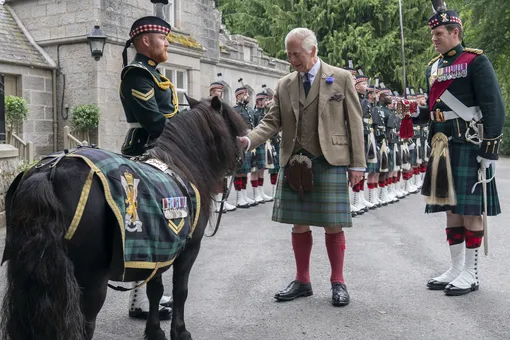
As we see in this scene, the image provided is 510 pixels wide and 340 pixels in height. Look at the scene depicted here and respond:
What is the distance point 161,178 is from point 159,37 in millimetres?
1279

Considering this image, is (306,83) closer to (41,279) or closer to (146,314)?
(146,314)

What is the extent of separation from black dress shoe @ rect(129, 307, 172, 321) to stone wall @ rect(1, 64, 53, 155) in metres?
8.66

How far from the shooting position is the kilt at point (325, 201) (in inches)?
171

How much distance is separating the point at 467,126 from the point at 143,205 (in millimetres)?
2938

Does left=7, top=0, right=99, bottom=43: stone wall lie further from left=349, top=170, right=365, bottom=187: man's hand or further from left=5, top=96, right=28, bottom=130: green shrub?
left=349, top=170, right=365, bottom=187: man's hand

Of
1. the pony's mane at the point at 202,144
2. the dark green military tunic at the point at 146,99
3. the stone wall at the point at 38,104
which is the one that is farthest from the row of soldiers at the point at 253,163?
the pony's mane at the point at 202,144

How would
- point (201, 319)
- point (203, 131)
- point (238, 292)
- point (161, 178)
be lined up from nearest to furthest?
point (161, 178), point (203, 131), point (201, 319), point (238, 292)

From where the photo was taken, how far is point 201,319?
4.11m

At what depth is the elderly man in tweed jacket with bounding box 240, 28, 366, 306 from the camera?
434cm

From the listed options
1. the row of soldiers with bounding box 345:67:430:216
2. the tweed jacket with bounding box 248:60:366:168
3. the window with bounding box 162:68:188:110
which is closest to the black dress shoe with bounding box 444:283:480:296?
the tweed jacket with bounding box 248:60:366:168

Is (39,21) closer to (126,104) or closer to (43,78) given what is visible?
(43,78)

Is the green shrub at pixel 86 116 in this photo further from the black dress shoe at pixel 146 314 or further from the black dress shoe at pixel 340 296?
the black dress shoe at pixel 340 296

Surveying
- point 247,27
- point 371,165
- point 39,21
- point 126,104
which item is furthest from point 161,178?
point 247,27

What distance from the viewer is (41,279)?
251cm
